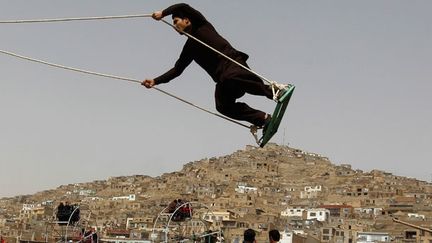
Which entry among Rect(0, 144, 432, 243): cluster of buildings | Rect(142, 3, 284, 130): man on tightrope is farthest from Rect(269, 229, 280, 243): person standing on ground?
Rect(0, 144, 432, 243): cluster of buildings

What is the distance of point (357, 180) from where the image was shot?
123 m

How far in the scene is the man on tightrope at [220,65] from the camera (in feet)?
19.0

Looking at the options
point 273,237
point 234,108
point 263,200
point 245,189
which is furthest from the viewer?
point 245,189

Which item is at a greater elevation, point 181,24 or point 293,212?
point 293,212

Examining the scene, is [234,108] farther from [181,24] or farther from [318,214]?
[318,214]

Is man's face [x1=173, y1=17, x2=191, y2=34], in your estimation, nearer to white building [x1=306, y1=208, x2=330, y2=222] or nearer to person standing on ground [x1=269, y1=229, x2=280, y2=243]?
person standing on ground [x1=269, y1=229, x2=280, y2=243]

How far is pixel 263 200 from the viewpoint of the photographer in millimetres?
109062

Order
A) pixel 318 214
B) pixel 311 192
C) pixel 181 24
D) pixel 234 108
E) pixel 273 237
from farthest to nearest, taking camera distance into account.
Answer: pixel 311 192, pixel 318 214, pixel 273 237, pixel 234 108, pixel 181 24

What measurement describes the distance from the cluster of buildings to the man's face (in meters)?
49.2

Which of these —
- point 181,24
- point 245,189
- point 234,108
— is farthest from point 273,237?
point 245,189

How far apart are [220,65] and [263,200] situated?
341 feet

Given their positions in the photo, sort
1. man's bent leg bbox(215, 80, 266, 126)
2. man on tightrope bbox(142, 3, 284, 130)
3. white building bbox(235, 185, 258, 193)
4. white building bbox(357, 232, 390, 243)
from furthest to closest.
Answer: white building bbox(235, 185, 258, 193), white building bbox(357, 232, 390, 243), man's bent leg bbox(215, 80, 266, 126), man on tightrope bbox(142, 3, 284, 130)

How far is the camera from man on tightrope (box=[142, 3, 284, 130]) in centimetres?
579

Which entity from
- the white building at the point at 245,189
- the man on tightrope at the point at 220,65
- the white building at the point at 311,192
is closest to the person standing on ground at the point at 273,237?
the man on tightrope at the point at 220,65
